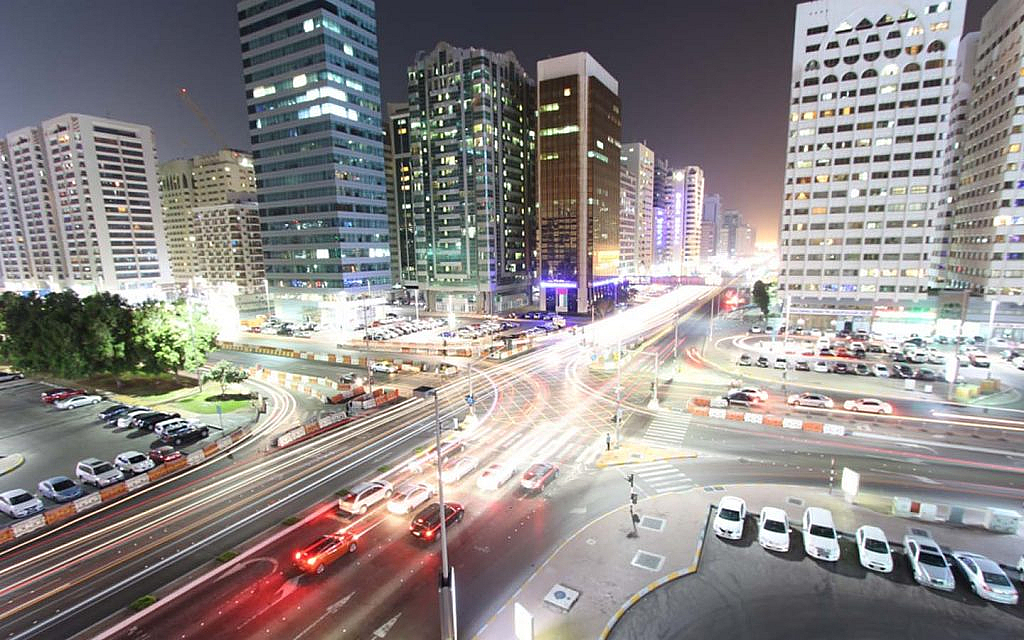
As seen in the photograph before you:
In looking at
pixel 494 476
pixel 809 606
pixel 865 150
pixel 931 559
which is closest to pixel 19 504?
pixel 494 476

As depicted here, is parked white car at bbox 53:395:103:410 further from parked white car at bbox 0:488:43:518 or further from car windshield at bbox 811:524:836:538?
car windshield at bbox 811:524:836:538

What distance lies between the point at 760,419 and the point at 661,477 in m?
14.2

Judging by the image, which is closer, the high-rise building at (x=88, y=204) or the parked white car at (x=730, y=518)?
the parked white car at (x=730, y=518)

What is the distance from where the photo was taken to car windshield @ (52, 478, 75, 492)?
1129 inches

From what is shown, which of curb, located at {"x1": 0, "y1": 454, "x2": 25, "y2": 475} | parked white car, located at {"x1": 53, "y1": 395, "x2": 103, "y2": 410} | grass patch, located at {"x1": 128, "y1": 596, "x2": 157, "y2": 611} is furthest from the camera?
parked white car, located at {"x1": 53, "y1": 395, "x2": 103, "y2": 410}

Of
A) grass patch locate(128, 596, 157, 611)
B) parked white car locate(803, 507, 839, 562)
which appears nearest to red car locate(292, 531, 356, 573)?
grass patch locate(128, 596, 157, 611)

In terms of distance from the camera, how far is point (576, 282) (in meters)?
106

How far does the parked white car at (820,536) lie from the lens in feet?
68.9

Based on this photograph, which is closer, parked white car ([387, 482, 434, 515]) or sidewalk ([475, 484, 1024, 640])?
sidewalk ([475, 484, 1024, 640])

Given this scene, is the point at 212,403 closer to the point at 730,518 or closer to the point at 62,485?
the point at 62,485

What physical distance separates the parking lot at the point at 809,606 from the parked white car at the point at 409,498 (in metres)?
13.2

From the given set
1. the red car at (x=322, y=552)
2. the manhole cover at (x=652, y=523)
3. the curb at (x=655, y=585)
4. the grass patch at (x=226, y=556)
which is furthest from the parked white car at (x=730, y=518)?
the grass patch at (x=226, y=556)

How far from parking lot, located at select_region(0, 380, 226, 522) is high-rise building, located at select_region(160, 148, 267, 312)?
72.1 meters

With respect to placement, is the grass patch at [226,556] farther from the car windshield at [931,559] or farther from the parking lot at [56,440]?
the car windshield at [931,559]
